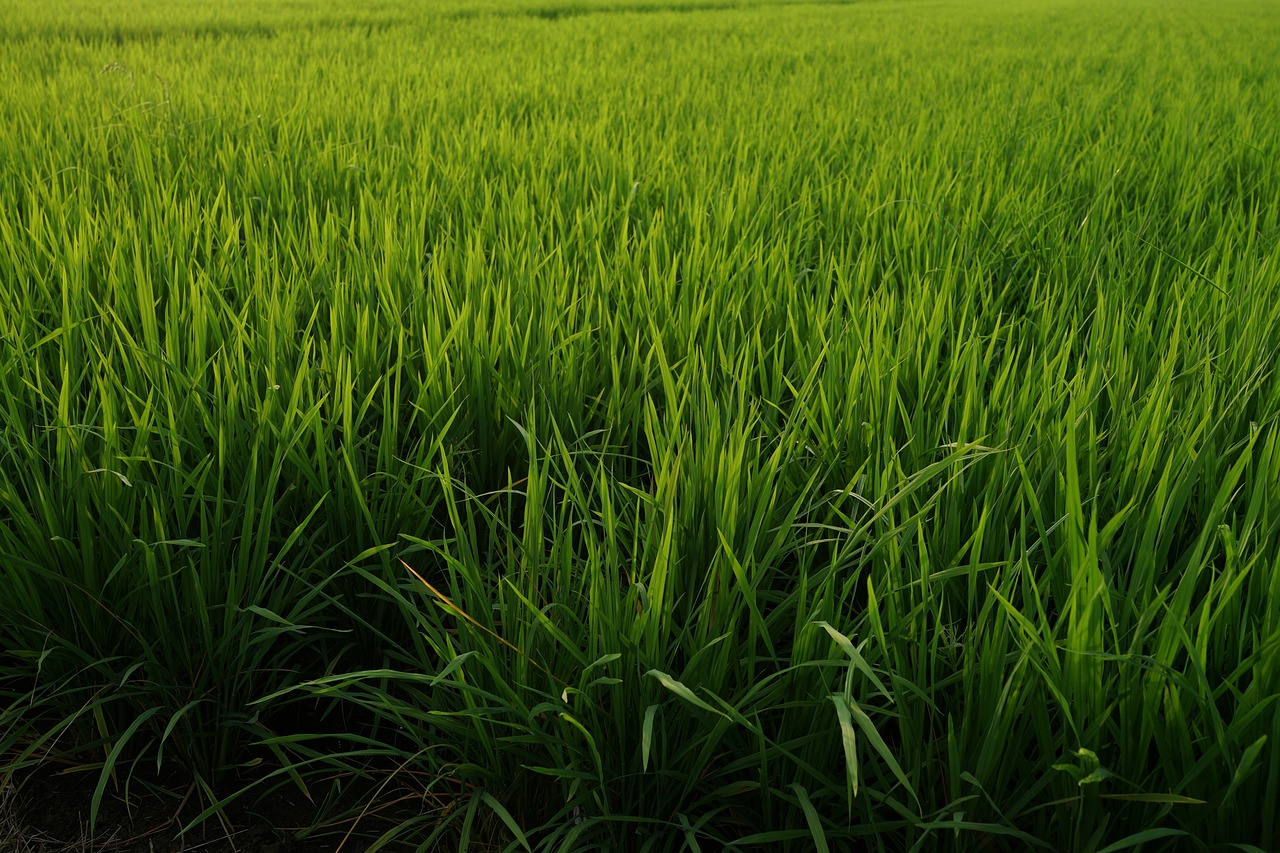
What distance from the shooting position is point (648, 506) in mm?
849

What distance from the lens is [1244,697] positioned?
0.62 m

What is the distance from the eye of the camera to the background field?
69 cm

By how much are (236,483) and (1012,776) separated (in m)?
0.81

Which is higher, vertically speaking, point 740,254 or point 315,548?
point 740,254

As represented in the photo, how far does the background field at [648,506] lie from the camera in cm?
69

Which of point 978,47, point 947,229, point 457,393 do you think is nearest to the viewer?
point 457,393

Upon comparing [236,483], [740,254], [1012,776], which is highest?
[740,254]

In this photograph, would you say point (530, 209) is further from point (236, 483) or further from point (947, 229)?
point (236, 483)

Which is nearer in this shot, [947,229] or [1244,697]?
[1244,697]

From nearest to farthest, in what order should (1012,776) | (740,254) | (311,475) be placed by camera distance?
(1012,776)
(311,475)
(740,254)

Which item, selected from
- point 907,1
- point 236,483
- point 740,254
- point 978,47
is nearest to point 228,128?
point 740,254

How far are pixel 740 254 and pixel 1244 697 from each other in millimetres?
1100

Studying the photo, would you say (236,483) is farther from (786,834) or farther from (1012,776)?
(1012,776)

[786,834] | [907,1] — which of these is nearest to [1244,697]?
[786,834]
